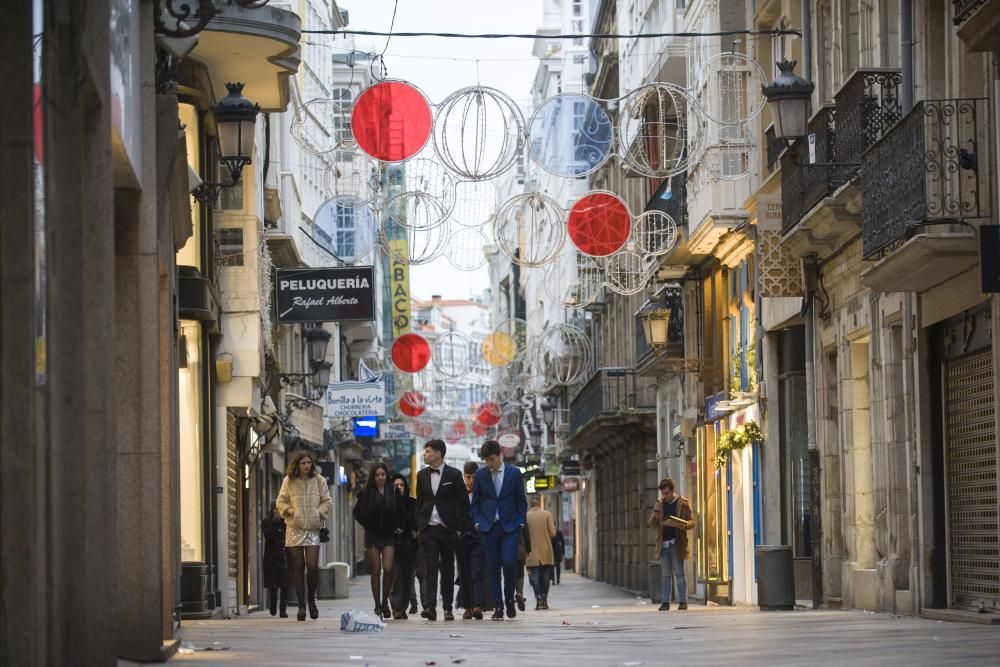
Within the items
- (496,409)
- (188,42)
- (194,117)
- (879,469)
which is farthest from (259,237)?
(496,409)

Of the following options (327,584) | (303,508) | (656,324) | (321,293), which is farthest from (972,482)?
(327,584)

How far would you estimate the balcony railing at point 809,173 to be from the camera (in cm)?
2245

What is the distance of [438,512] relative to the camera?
803 inches

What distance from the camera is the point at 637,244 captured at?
35562mm

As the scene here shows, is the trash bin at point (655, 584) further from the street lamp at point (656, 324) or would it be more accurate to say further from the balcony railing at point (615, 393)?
the balcony railing at point (615, 393)

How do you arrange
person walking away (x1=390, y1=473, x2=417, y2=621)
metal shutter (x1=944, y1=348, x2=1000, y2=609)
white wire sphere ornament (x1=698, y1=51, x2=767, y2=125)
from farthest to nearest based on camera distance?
white wire sphere ornament (x1=698, y1=51, x2=767, y2=125), person walking away (x1=390, y1=473, x2=417, y2=621), metal shutter (x1=944, y1=348, x2=1000, y2=609)

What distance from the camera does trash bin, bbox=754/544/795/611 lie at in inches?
941

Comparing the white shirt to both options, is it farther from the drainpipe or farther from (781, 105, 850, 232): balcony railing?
the drainpipe

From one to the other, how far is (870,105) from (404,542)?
6.86 m

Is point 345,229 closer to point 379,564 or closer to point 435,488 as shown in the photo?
point 379,564

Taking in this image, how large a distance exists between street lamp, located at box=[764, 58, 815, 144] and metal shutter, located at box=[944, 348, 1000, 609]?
3371 mm

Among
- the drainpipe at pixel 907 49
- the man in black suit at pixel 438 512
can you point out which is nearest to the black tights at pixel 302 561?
the man in black suit at pixel 438 512

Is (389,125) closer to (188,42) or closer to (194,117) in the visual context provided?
(194,117)

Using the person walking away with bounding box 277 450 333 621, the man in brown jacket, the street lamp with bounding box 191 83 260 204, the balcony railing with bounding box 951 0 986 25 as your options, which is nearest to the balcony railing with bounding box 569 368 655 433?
the man in brown jacket
